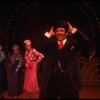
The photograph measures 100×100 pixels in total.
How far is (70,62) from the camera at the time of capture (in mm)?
4344

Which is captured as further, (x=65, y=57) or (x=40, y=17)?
(x=40, y=17)

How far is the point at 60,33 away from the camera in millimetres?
4410

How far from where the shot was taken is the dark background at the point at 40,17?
876 cm

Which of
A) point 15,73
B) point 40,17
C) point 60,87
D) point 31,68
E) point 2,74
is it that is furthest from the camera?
point 40,17

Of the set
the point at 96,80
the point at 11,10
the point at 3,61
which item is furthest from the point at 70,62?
the point at 11,10

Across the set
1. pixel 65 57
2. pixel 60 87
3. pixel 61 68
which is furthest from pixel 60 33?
pixel 60 87

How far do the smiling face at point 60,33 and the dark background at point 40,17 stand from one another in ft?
14.3

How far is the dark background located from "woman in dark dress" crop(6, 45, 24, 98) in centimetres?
151

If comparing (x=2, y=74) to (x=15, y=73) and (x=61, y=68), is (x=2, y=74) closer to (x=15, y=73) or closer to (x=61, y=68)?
(x=15, y=73)

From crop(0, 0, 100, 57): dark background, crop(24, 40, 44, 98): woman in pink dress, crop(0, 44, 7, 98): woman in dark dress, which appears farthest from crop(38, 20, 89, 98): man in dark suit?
crop(0, 0, 100, 57): dark background

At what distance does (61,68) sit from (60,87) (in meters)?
0.27

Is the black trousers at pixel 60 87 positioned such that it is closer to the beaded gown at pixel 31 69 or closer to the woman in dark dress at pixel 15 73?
the beaded gown at pixel 31 69

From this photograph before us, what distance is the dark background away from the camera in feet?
28.7

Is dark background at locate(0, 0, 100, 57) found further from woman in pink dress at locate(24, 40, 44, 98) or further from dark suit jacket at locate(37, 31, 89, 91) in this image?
dark suit jacket at locate(37, 31, 89, 91)
